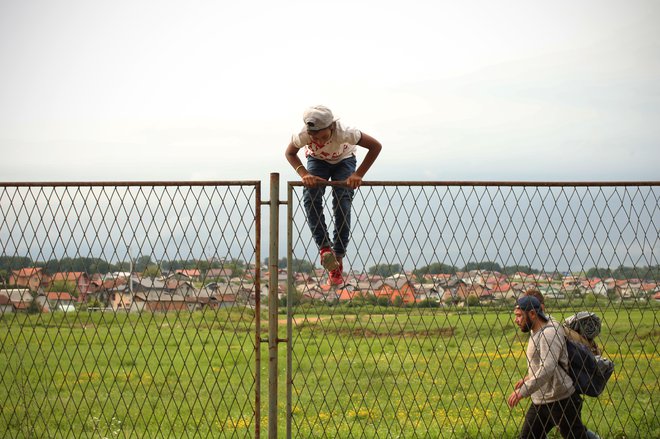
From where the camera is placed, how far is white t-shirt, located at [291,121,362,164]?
17.1ft

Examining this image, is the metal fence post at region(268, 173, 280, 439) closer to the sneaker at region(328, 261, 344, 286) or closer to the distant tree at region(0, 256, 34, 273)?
the sneaker at region(328, 261, 344, 286)

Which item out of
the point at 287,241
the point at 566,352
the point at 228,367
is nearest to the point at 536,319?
the point at 566,352

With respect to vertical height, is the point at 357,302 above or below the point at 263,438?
above

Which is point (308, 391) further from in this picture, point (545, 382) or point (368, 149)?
point (368, 149)

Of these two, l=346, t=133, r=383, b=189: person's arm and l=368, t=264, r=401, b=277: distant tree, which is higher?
l=346, t=133, r=383, b=189: person's arm

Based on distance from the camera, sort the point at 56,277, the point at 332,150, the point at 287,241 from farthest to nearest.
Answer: the point at 56,277
the point at 332,150
the point at 287,241

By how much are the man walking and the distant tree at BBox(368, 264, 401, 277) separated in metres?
0.94

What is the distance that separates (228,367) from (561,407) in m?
7.53

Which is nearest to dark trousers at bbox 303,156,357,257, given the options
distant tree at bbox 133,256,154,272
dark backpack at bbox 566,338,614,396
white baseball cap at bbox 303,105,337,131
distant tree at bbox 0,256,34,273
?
white baseball cap at bbox 303,105,337,131

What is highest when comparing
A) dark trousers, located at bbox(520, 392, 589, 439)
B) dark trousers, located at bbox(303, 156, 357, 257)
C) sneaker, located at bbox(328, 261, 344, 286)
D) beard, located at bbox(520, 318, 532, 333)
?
dark trousers, located at bbox(303, 156, 357, 257)

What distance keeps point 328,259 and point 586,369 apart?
6.63ft

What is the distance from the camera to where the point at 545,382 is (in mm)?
5059

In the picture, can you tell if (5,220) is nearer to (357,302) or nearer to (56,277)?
(56,277)

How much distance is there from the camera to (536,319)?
525cm
